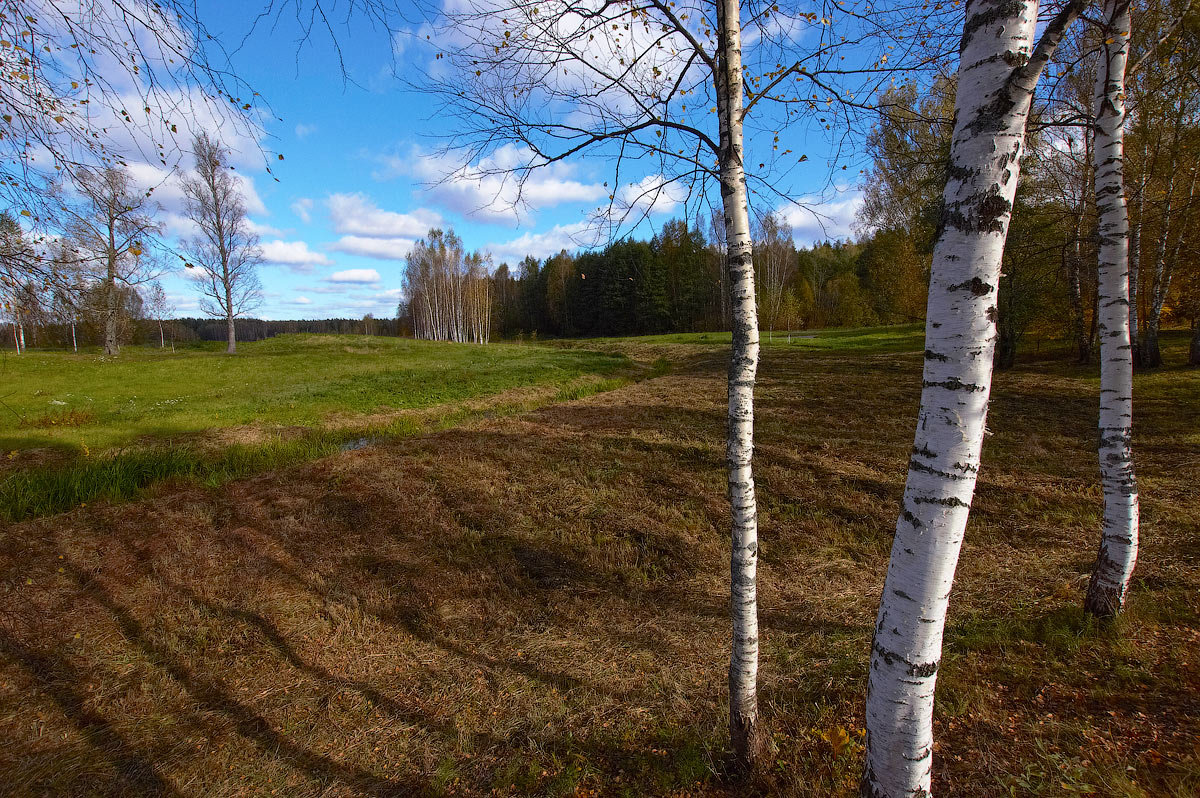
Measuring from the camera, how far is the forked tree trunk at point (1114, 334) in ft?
12.4

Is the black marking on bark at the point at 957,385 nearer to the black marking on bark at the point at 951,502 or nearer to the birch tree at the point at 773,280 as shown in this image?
the black marking on bark at the point at 951,502

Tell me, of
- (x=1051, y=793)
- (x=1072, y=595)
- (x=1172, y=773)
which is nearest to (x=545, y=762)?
(x=1051, y=793)

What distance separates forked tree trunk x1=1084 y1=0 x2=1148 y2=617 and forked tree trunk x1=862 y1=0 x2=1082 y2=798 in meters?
2.57

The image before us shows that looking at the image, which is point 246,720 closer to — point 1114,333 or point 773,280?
point 1114,333

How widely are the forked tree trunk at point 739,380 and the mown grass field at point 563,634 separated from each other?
0.58 m

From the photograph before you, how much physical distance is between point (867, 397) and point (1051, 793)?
13.5 meters

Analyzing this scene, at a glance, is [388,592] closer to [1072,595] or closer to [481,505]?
[481,505]

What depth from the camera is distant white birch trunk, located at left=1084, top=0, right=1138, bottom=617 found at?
379cm

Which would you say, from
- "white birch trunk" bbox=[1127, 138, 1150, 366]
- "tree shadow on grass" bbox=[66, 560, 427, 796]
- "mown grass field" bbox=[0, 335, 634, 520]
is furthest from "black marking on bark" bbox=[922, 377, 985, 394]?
"mown grass field" bbox=[0, 335, 634, 520]

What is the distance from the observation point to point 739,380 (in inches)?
114

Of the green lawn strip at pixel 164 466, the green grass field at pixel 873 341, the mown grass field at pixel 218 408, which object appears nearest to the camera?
the green lawn strip at pixel 164 466

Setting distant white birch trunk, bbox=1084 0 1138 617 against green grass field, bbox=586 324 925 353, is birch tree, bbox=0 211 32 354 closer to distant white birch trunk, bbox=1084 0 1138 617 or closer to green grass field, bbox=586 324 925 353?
distant white birch trunk, bbox=1084 0 1138 617

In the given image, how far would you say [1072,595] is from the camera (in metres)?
4.46

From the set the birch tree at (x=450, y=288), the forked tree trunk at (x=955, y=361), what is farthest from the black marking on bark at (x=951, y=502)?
the birch tree at (x=450, y=288)
